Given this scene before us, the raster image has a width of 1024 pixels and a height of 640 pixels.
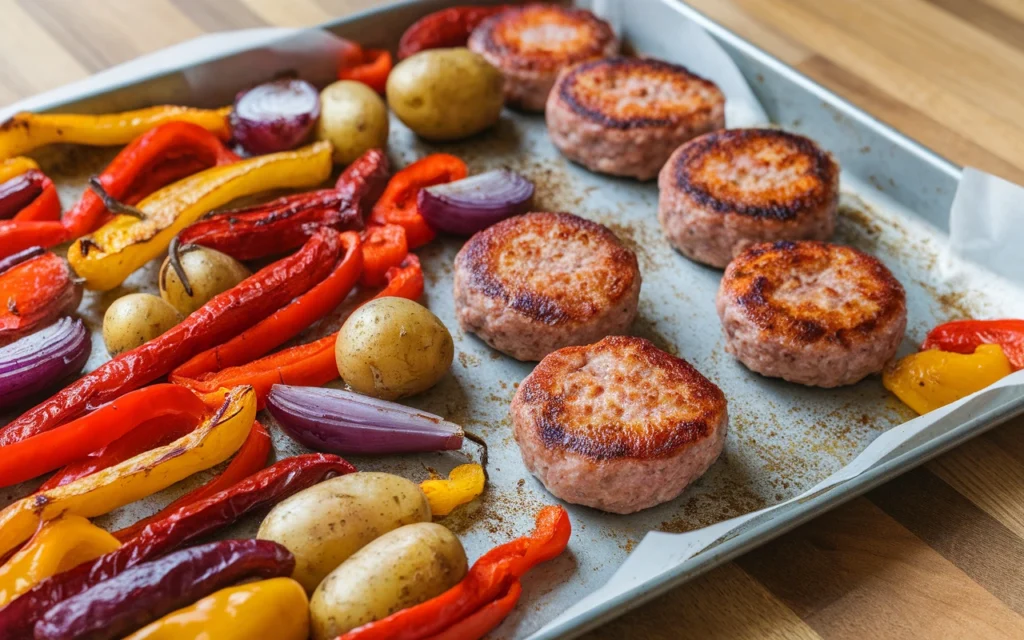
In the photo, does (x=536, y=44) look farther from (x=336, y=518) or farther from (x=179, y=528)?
(x=179, y=528)

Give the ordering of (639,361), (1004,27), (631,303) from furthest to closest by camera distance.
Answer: (1004,27) < (631,303) < (639,361)

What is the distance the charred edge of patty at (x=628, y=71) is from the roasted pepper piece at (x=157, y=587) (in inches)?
103

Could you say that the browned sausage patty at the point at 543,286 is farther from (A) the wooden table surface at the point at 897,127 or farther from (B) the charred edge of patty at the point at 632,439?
(A) the wooden table surface at the point at 897,127

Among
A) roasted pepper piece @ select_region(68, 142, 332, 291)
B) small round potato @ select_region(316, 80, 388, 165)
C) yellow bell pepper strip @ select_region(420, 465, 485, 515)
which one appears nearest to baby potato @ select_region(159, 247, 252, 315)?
roasted pepper piece @ select_region(68, 142, 332, 291)

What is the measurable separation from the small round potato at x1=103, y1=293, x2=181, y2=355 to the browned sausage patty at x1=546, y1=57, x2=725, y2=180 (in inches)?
79.8

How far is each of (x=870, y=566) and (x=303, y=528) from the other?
1.77 m

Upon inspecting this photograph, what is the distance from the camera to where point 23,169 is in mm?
4488

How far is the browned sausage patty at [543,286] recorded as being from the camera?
383cm

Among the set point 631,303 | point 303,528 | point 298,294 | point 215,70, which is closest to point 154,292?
point 298,294

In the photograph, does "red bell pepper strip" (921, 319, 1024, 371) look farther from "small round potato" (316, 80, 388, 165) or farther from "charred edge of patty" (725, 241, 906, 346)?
"small round potato" (316, 80, 388, 165)

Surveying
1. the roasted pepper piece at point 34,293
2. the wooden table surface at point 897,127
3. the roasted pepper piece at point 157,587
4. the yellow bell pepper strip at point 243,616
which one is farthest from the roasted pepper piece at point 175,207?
the yellow bell pepper strip at point 243,616

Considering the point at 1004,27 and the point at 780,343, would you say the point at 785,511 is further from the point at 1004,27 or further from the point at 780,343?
the point at 1004,27

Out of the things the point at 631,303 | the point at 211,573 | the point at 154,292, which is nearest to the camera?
the point at 211,573

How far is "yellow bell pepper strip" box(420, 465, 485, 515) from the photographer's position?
10.8 feet
